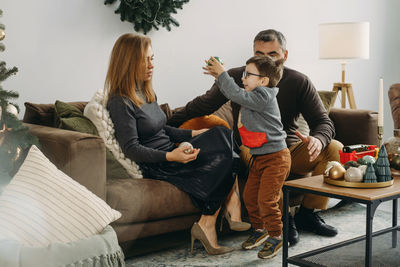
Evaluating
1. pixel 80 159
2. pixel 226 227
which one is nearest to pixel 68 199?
pixel 80 159

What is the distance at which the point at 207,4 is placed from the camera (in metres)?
3.67

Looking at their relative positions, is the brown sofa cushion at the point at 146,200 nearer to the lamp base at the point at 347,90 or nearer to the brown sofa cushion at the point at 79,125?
the brown sofa cushion at the point at 79,125

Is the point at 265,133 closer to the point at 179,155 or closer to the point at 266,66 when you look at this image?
the point at 266,66

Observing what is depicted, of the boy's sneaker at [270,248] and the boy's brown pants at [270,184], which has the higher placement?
the boy's brown pants at [270,184]

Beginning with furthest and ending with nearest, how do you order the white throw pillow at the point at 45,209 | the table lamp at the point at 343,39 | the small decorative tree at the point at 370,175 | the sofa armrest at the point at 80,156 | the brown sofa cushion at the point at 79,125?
1. the table lamp at the point at 343,39
2. the brown sofa cushion at the point at 79,125
3. the sofa armrest at the point at 80,156
4. the small decorative tree at the point at 370,175
5. the white throw pillow at the point at 45,209

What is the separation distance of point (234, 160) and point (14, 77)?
133 centimetres

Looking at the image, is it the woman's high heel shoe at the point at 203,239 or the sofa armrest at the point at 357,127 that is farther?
the sofa armrest at the point at 357,127

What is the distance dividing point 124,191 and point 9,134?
557mm

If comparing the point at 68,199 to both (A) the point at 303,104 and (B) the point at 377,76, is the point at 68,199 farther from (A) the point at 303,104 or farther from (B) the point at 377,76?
(B) the point at 377,76

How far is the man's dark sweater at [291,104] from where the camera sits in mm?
2885

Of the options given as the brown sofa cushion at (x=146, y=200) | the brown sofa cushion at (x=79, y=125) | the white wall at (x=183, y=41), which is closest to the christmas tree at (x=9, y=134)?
the brown sofa cushion at (x=79, y=125)

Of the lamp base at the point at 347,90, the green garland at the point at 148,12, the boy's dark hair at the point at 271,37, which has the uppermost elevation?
the green garland at the point at 148,12

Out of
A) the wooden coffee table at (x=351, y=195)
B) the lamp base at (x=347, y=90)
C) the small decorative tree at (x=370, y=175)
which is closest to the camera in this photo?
the wooden coffee table at (x=351, y=195)

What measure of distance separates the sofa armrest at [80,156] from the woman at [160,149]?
257 mm
